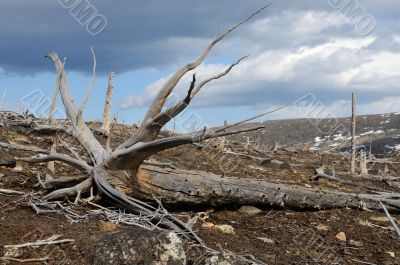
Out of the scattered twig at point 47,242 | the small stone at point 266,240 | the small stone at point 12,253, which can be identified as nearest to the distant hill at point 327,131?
the small stone at point 266,240

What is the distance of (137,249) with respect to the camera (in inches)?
185

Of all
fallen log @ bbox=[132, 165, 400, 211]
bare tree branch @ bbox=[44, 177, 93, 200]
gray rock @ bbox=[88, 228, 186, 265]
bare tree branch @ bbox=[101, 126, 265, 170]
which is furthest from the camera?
fallen log @ bbox=[132, 165, 400, 211]

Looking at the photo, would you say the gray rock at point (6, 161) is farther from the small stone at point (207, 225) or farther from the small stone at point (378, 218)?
the small stone at point (378, 218)

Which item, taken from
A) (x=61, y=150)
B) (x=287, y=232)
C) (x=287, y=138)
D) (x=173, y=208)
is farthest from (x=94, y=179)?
(x=287, y=138)

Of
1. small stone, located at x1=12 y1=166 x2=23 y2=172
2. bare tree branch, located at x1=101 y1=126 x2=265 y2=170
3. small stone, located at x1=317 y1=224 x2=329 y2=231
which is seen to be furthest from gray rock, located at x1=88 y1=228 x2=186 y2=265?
small stone, located at x1=12 y1=166 x2=23 y2=172

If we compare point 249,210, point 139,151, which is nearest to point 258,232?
point 249,210

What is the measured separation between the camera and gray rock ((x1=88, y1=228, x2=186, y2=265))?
183 inches

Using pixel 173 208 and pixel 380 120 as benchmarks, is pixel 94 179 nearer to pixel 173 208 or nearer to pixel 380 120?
pixel 173 208

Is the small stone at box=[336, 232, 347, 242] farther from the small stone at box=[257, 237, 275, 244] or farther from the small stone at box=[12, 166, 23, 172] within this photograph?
the small stone at box=[12, 166, 23, 172]

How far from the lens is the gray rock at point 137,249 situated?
466 cm

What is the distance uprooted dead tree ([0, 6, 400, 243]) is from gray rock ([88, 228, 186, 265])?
875mm

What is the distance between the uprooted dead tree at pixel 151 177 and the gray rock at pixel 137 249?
34.4 inches

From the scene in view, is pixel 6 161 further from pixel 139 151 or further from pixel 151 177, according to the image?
pixel 139 151

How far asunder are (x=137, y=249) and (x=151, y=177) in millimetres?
2390
